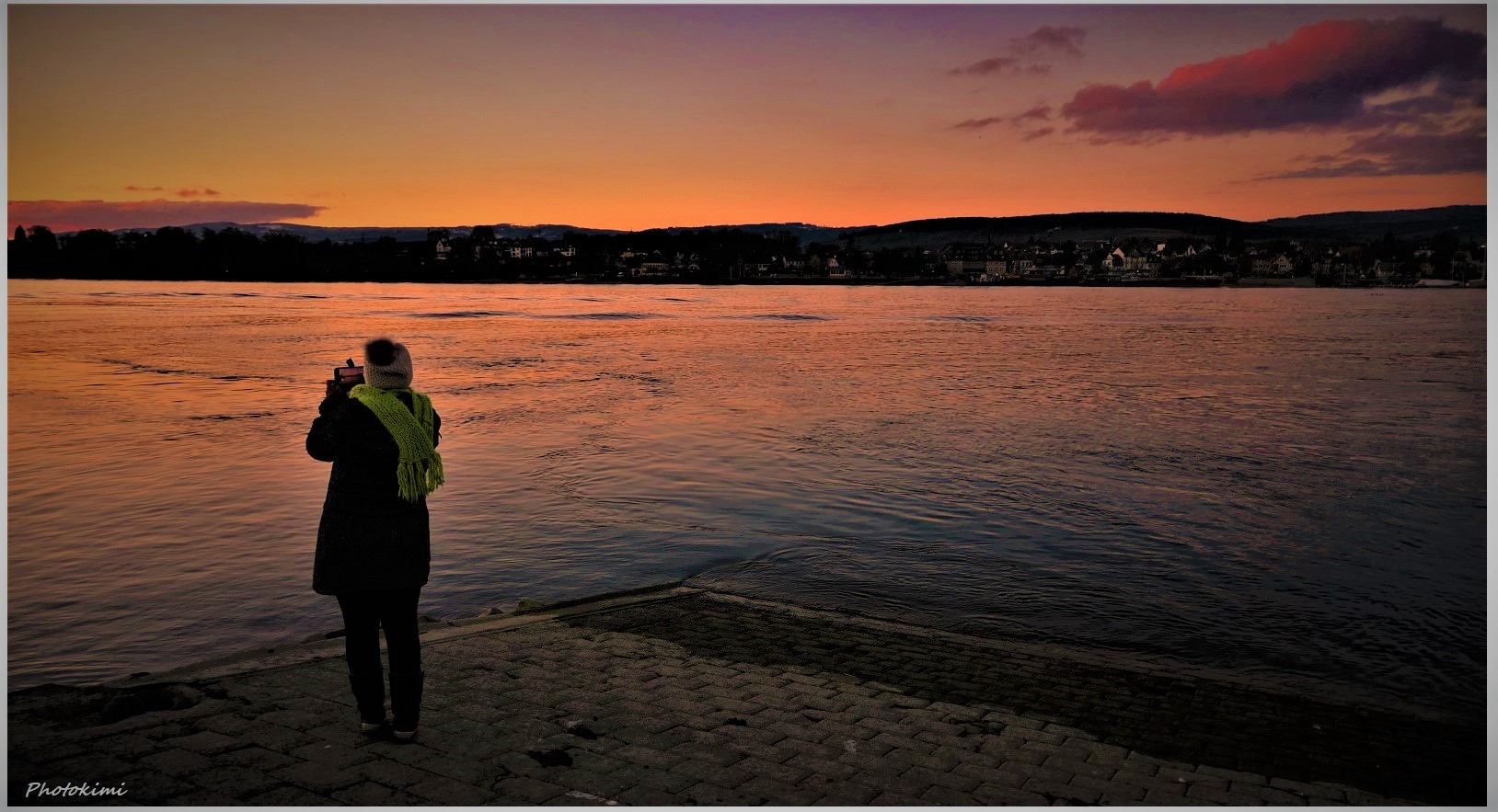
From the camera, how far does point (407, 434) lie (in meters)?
5.26

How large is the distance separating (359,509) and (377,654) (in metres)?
0.78

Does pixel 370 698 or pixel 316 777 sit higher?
pixel 370 698

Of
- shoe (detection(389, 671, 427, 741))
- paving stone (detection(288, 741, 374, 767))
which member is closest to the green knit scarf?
shoe (detection(389, 671, 427, 741))

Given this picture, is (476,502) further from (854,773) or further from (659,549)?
(854,773)

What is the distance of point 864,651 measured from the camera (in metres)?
7.68

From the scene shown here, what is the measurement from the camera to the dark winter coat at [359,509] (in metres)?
5.20

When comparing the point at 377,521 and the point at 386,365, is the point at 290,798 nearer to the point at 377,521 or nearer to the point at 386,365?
the point at 377,521

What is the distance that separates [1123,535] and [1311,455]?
891 centimetres

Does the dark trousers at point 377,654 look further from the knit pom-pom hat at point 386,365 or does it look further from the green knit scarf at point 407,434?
the knit pom-pom hat at point 386,365

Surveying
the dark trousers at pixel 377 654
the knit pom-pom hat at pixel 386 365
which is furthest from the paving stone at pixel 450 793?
the knit pom-pom hat at pixel 386 365

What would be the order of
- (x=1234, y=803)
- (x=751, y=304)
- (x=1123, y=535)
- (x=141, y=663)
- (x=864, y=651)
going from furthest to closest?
(x=751, y=304) → (x=1123, y=535) → (x=141, y=663) → (x=864, y=651) → (x=1234, y=803)

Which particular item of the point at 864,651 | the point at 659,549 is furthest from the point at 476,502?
the point at 864,651

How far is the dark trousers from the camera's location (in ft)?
17.5

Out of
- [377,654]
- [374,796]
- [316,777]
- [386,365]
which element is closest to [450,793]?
[374,796]
